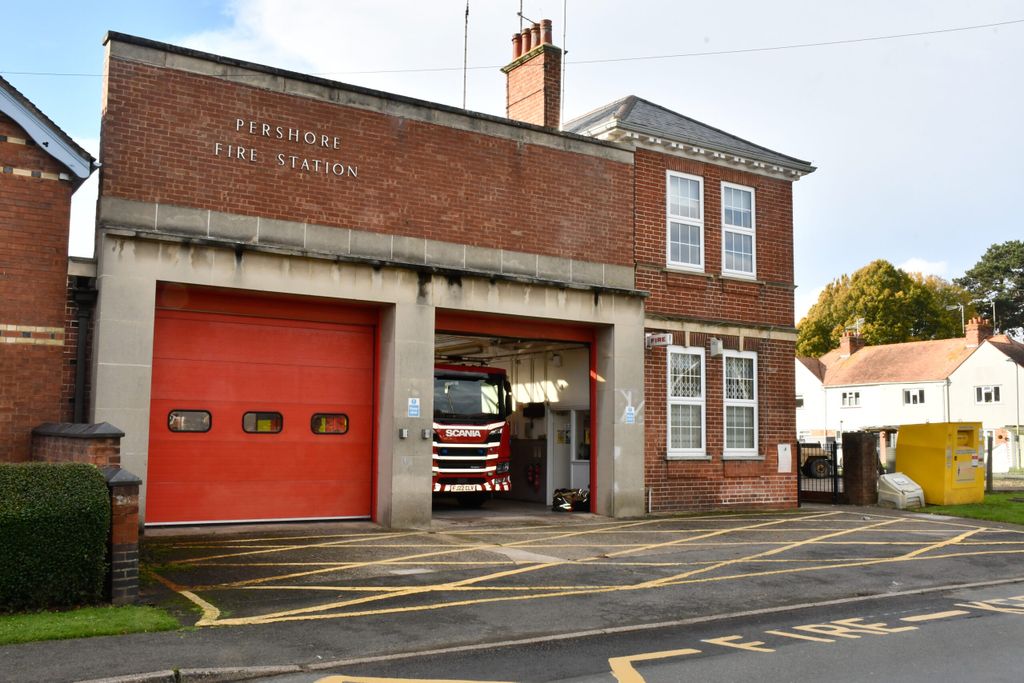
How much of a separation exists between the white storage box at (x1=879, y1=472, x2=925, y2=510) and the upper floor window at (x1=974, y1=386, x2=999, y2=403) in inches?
1638

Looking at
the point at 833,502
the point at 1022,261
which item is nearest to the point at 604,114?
the point at 833,502

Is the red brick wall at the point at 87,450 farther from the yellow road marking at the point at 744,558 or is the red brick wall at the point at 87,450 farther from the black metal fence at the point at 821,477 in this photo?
the black metal fence at the point at 821,477

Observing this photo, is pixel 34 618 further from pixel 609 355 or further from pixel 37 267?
pixel 609 355

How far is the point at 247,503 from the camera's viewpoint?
15.0 metres

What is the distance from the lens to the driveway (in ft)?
31.1

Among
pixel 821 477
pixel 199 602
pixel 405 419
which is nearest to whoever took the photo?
pixel 199 602

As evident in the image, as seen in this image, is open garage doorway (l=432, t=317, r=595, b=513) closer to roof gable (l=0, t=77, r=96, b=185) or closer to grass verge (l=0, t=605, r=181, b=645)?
roof gable (l=0, t=77, r=96, b=185)

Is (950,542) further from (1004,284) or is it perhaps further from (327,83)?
(1004,284)

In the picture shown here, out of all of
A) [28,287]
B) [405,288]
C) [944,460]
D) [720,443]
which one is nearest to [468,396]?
[405,288]

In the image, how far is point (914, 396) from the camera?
198ft

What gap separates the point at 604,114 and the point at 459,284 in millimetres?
7087

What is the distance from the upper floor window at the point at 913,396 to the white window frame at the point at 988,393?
10.2 feet

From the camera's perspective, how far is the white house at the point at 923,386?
57.7m

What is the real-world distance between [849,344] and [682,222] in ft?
164
